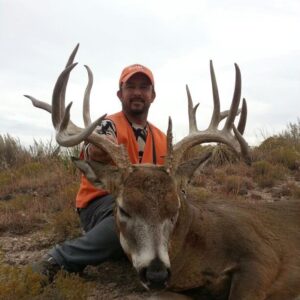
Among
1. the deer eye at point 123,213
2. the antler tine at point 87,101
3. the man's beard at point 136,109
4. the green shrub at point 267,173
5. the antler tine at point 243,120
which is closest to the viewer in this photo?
the deer eye at point 123,213

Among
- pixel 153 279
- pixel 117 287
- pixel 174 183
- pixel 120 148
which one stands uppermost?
pixel 120 148

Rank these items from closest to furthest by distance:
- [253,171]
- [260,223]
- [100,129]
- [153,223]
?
1. [153,223]
2. [260,223]
3. [100,129]
4. [253,171]

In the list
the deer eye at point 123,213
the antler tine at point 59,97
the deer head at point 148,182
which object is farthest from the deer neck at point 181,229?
the antler tine at point 59,97

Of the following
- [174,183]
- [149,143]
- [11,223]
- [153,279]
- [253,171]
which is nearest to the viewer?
[153,279]

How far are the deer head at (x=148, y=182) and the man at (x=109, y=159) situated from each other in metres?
0.47

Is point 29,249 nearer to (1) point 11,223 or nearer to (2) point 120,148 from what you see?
(1) point 11,223

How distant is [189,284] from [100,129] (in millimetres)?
1953

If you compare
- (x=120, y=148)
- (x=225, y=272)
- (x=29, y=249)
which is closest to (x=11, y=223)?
(x=29, y=249)

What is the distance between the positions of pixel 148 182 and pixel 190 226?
0.80 meters

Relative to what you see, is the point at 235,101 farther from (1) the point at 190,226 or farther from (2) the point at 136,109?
(2) the point at 136,109

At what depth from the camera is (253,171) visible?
10.1 m

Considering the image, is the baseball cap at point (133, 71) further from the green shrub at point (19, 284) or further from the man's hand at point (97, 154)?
the green shrub at point (19, 284)

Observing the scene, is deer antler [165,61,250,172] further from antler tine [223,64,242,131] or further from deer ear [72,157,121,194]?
deer ear [72,157,121,194]

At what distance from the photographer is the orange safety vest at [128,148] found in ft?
19.4
